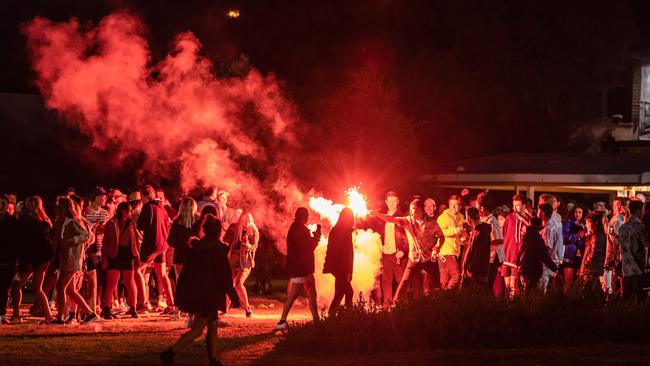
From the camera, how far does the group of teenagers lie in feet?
50.2

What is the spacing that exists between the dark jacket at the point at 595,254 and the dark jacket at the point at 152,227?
7.50m

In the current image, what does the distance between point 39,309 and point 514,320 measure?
8004 millimetres

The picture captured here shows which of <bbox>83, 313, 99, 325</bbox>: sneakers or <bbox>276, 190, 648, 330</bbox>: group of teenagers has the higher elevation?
<bbox>276, 190, 648, 330</bbox>: group of teenagers

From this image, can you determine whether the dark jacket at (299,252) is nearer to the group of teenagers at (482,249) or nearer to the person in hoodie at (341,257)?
the group of teenagers at (482,249)

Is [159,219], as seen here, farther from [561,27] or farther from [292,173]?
[561,27]

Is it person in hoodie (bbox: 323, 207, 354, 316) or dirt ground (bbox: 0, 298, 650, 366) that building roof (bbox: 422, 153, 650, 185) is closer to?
person in hoodie (bbox: 323, 207, 354, 316)

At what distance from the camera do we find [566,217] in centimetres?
1930

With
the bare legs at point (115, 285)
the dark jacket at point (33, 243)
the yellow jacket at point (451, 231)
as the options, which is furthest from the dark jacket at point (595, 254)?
the dark jacket at point (33, 243)

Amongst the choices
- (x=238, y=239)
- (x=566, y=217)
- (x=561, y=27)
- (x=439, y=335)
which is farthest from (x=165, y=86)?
(x=561, y=27)

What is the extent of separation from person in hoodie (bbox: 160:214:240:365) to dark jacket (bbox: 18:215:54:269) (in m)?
4.72

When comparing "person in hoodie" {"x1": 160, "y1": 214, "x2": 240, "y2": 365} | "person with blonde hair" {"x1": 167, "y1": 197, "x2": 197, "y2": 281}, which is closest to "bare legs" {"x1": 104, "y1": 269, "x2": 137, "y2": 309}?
"person with blonde hair" {"x1": 167, "y1": 197, "x2": 197, "y2": 281}

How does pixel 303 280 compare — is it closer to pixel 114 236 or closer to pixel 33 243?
pixel 114 236

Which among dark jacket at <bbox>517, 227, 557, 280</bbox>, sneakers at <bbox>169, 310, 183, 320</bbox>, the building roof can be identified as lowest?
sneakers at <bbox>169, 310, 183, 320</bbox>

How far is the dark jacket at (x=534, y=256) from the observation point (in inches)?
627
